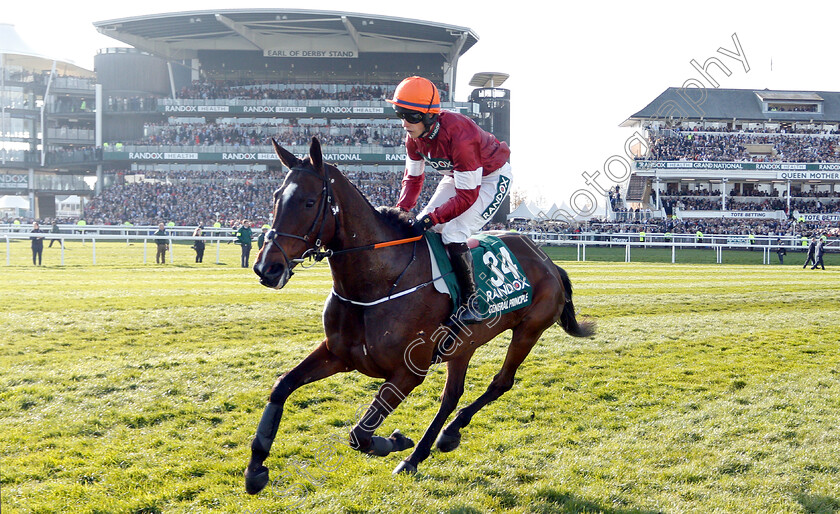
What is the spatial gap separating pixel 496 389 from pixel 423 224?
5.25 ft

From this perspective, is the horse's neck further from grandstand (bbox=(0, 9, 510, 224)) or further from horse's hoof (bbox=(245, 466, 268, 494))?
grandstand (bbox=(0, 9, 510, 224))

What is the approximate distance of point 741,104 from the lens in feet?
170

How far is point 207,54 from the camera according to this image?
51125mm

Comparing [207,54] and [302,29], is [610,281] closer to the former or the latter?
[302,29]

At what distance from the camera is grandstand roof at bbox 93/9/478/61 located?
4309 cm

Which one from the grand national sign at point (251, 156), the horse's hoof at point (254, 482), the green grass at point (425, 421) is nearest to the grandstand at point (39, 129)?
the grand national sign at point (251, 156)

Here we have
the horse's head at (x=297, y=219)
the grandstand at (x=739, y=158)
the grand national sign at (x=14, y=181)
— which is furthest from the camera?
the grand national sign at (x=14, y=181)

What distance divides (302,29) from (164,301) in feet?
127

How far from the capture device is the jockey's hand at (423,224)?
4133 mm

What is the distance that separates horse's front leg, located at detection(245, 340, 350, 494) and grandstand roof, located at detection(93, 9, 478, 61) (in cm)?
4120

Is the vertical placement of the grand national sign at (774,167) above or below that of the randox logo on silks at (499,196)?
above

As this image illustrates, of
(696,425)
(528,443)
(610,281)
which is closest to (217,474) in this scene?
(528,443)

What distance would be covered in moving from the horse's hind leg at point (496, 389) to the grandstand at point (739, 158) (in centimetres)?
3703

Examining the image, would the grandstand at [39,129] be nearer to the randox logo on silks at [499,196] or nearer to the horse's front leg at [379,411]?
the randox logo on silks at [499,196]
